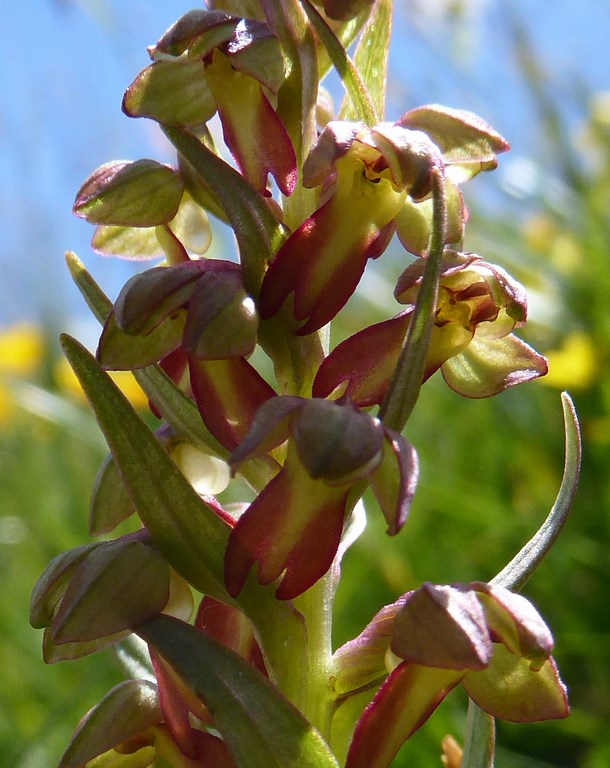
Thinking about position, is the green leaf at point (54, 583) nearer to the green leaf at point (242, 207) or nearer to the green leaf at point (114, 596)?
the green leaf at point (114, 596)

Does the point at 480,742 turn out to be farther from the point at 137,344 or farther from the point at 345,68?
the point at 345,68

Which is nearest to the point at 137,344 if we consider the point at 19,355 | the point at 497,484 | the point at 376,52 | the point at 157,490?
the point at 157,490

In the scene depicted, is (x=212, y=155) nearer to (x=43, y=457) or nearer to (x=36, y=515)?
(x=36, y=515)

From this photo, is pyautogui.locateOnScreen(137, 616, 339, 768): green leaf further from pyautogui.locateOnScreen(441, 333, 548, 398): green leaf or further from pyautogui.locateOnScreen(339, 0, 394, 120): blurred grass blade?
pyautogui.locateOnScreen(339, 0, 394, 120): blurred grass blade

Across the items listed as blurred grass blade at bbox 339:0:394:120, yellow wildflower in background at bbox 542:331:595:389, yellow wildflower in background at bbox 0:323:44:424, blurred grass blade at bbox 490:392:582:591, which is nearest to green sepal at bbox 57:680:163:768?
blurred grass blade at bbox 490:392:582:591

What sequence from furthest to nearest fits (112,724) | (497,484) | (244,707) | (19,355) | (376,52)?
(19,355)
(497,484)
(376,52)
(112,724)
(244,707)

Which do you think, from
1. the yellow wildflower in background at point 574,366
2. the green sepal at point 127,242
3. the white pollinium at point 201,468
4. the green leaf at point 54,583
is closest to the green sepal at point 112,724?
the green leaf at point 54,583
